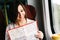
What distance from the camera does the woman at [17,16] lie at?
1073mm

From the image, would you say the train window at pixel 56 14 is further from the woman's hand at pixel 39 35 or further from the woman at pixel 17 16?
the woman at pixel 17 16

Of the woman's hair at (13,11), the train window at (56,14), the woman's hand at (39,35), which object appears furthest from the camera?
the train window at (56,14)

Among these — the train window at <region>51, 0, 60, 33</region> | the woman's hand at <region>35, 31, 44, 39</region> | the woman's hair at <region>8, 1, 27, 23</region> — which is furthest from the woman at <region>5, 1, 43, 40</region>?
the train window at <region>51, 0, 60, 33</region>

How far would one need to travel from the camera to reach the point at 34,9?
1208mm

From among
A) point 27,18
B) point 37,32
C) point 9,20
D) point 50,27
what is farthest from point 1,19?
point 50,27

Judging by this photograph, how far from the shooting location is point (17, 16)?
1.10 m

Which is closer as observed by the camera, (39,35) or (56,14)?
(39,35)

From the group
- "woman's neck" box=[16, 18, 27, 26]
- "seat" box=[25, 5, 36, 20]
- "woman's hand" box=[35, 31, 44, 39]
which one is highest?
"seat" box=[25, 5, 36, 20]

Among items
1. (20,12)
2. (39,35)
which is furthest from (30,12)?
(39,35)

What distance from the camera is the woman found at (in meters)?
1.07

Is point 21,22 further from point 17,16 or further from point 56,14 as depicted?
point 56,14

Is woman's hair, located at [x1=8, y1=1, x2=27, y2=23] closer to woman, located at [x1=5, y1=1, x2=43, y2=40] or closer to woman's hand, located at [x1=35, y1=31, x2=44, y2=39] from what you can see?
woman, located at [x1=5, y1=1, x2=43, y2=40]

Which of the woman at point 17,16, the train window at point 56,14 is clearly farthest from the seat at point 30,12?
the train window at point 56,14

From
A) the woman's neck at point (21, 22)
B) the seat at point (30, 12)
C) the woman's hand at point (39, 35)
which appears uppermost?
the seat at point (30, 12)
